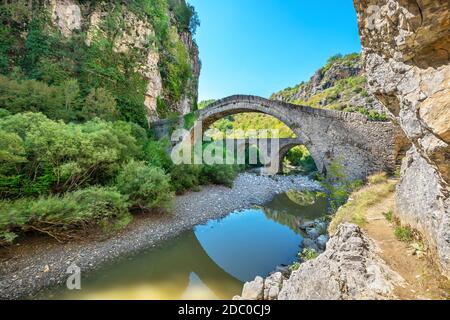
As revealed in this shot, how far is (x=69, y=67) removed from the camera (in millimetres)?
10898

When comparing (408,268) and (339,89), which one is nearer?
(408,268)

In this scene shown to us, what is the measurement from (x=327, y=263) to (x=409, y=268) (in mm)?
829

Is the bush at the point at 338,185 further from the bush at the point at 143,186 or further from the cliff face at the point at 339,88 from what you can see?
the cliff face at the point at 339,88

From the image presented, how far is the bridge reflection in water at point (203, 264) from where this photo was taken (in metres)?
4.31

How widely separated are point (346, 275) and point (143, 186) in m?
6.08

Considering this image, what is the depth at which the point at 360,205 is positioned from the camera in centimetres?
455

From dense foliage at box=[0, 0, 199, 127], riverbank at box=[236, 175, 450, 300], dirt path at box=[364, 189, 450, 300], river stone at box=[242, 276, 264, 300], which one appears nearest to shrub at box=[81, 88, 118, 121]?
dense foliage at box=[0, 0, 199, 127]

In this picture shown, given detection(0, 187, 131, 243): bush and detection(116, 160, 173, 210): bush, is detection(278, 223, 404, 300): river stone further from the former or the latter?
detection(116, 160, 173, 210): bush

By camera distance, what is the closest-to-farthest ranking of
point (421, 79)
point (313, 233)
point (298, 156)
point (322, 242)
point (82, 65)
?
point (421, 79) < point (322, 242) < point (313, 233) < point (82, 65) < point (298, 156)

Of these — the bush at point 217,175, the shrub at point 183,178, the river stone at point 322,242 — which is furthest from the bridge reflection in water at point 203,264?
the bush at point 217,175

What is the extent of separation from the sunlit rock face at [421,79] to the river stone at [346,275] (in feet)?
1.90

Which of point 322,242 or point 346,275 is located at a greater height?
point 346,275

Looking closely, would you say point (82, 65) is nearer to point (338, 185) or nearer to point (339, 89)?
point (338, 185)

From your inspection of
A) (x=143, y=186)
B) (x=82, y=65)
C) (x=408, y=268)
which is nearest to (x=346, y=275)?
(x=408, y=268)
